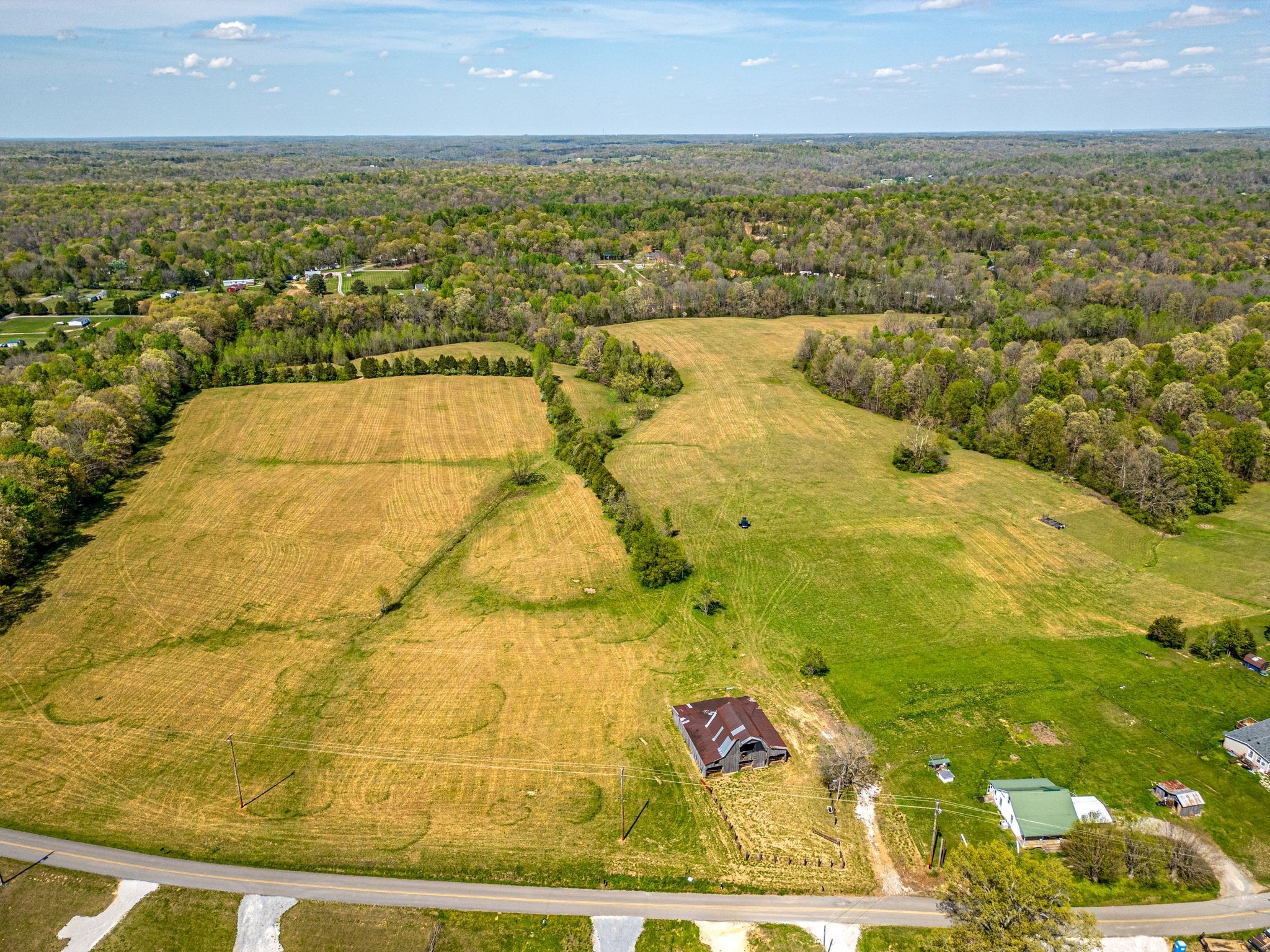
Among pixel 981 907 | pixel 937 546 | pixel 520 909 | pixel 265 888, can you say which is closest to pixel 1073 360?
pixel 937 546

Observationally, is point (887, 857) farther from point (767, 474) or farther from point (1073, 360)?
point (1073, 360)

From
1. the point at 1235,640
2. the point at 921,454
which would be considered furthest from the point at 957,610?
the point at 921,454

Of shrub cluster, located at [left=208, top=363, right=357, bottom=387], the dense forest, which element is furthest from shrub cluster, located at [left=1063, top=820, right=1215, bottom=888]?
shrub cluster, located at [left=208, top=363, right=357, bottom=387]

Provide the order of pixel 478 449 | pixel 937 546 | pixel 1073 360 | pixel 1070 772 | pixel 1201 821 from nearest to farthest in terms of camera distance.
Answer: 1. pixel 1201 821
2. pixel 1070 772
3. pixel 937 546
4. pixel 478 449
5. pixel 1073 360

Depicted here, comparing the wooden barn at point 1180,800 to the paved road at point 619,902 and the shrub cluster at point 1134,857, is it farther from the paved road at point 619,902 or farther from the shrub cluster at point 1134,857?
the paved road at point 619,902

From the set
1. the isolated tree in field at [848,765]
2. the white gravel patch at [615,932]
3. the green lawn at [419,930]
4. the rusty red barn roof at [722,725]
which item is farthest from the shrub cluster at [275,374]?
the white gravel patch at [615,932]

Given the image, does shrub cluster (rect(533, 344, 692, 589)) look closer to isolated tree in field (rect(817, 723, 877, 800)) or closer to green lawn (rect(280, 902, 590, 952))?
isolated tree in field (rect(817, 723, 877, 800))

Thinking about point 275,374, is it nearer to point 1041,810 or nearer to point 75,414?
point 75,414
